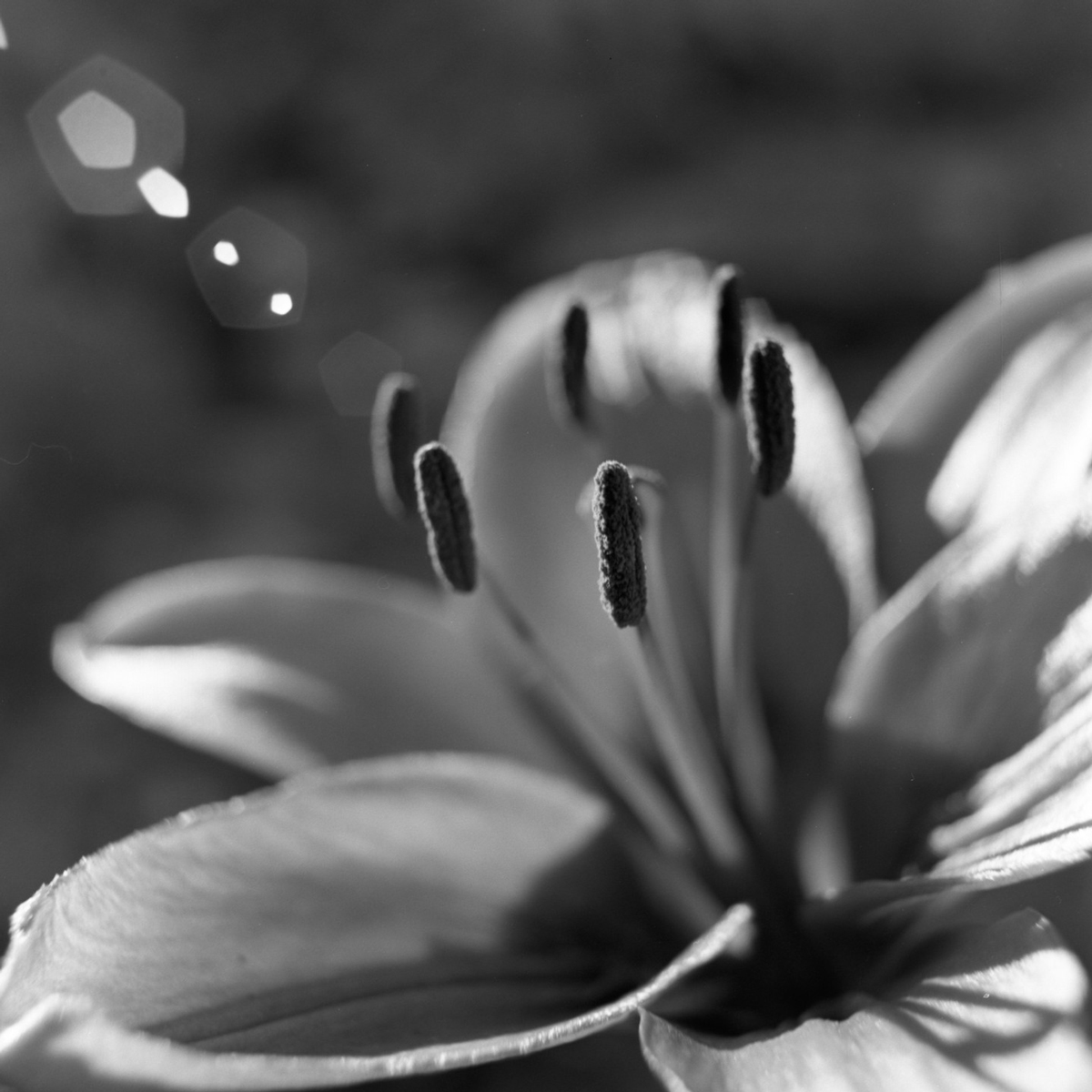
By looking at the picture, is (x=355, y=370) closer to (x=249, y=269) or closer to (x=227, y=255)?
(x=249, y=269)

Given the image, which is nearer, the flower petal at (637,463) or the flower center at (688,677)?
the flower center at (688,677)

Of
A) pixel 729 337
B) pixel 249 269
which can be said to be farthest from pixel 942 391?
pixel 249 269

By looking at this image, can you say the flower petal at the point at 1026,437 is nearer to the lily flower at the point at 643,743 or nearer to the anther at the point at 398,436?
the lily flower at the point at 643,743

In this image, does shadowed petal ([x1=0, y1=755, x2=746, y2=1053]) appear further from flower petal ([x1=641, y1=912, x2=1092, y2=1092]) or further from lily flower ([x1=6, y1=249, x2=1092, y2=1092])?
flower petal ([x1=641, y1=912, x2=1092, y2=1092])

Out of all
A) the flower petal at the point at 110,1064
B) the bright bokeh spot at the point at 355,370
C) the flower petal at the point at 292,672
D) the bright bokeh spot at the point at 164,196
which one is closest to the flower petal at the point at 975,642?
the flower petal at the point at 292,672

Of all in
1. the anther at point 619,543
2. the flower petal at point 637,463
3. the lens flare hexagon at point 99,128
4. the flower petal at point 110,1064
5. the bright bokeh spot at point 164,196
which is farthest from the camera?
the lens flare hexagon at point 99,128

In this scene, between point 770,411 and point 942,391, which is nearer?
point 770,411

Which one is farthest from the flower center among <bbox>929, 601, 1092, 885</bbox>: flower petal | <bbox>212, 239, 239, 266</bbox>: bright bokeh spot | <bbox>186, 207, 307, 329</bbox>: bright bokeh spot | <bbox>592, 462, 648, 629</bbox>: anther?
<bbox>186, 207, 307, 329</bbox>: bright bokeh spot
